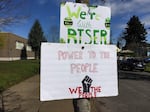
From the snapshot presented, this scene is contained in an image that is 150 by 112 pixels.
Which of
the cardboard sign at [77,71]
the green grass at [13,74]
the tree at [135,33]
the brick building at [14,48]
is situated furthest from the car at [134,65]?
the tree at [135,33]

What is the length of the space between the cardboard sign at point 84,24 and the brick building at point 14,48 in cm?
5311

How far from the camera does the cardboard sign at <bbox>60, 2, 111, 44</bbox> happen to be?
3.06 metres

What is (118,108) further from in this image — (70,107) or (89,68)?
(89,68)

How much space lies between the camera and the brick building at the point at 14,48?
227 ft

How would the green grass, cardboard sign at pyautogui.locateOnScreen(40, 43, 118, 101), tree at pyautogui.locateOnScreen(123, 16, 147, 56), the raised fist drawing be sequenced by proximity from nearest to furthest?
cardboard sign at pyautogui.locateOnScreen(40, 43, 118, 101) < the raised fist drawing < the green grass < tree at pyautogui.locateOnScreen(123, 16, 147, 56)

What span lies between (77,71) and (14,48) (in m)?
75.2

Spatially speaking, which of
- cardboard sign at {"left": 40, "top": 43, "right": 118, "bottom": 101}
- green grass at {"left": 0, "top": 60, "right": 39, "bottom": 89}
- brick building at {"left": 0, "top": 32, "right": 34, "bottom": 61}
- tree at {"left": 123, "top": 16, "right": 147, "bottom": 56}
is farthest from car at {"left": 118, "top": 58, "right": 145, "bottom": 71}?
tree at {"left": 123, "top": 16, "right": 147, "bottom": 56}

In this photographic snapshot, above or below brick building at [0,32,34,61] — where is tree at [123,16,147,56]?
above

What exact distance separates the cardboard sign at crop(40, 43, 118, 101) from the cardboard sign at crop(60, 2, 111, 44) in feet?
0.26

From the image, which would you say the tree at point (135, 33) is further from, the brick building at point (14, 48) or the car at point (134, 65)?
the car at point (134, 65)

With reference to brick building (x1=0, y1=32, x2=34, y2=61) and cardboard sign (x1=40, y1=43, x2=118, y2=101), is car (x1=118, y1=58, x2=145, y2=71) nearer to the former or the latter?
brick building (x1=0, y1=32, x2=34, y2=61)

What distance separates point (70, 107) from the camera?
907 centimetres

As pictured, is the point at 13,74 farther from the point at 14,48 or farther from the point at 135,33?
the point at 135,33

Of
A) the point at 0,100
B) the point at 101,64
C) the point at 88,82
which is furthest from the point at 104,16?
the point at 0,100
